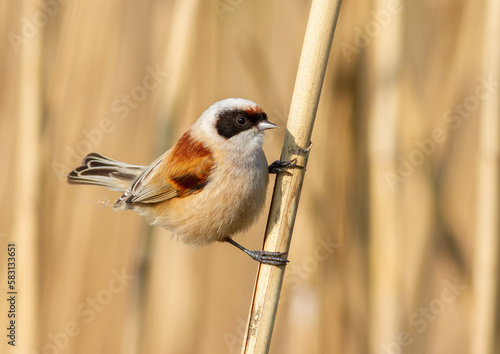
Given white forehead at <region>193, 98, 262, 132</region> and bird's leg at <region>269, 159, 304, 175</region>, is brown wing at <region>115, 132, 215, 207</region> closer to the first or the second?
white forehead at <region>193, 98, 262, 132</region>

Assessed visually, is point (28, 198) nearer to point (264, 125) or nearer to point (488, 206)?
point (264, 125)

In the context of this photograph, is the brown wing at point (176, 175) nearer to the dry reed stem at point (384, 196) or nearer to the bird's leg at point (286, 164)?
the bird's leg at point (286, 164)

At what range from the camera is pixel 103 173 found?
7.82 ft

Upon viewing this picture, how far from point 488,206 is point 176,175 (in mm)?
1425

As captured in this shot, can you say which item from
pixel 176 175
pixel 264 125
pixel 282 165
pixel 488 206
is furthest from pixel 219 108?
pixel 488 206

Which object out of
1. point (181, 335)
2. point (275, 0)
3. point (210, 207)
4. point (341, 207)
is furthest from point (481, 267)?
point (275, 0)

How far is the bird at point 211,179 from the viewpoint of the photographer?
1.93 metres

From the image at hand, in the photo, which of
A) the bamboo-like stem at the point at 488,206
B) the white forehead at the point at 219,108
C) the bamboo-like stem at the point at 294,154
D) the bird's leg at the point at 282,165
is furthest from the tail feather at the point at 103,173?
the bamboo-like stem at the point at 488,206

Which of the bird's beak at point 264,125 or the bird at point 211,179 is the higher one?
the bird's beak at point 264,125

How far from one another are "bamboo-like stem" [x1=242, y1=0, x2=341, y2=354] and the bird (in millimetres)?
107

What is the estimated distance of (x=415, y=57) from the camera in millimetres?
2609

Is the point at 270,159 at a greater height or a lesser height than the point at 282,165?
greater

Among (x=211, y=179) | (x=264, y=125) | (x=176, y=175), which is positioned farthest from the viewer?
(x=176, y=175)

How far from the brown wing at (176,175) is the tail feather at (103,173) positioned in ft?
0.49
